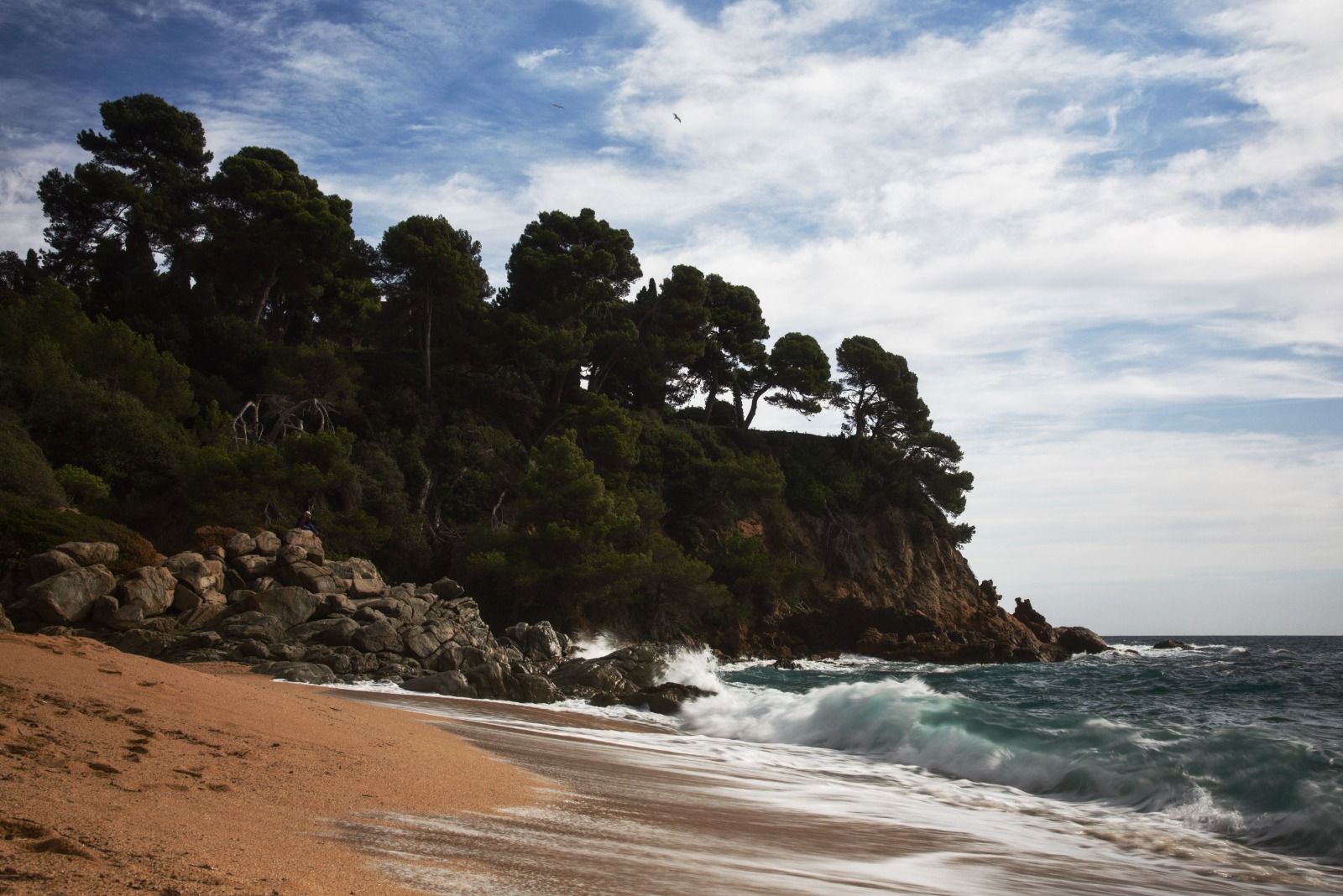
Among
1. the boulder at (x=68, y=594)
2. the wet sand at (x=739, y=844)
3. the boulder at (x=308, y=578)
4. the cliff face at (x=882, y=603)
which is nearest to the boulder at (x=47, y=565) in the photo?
the boulder at (x=68, y=594)

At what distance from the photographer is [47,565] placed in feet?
55.7

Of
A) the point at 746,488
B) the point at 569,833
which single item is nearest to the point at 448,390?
the point at 746,488

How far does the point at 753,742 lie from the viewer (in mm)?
13250

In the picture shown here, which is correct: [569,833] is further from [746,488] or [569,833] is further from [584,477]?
[746,488]

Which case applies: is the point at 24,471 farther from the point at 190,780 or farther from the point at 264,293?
the point at 190,780

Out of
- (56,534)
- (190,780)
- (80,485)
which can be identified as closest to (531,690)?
(56,534)

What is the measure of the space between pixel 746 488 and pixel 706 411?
815cm

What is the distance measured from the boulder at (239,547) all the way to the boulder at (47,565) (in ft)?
12.0

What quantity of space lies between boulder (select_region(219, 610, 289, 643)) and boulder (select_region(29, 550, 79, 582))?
2.83 meters

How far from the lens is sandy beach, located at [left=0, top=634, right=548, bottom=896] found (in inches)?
118

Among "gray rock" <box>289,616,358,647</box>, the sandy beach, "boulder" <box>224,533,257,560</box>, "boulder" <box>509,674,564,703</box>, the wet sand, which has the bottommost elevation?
"boulder" <box>509,674,564,703</box>

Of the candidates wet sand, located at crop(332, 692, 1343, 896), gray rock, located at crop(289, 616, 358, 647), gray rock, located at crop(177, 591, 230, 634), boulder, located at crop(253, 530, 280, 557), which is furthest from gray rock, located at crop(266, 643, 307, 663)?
wet sand, located at crop(332, 692, 1343, 896)

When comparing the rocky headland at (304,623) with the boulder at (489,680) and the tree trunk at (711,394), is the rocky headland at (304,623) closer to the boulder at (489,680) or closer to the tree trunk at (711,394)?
the boulder at (489,680)

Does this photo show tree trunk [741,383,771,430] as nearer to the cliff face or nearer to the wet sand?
the cliff face
